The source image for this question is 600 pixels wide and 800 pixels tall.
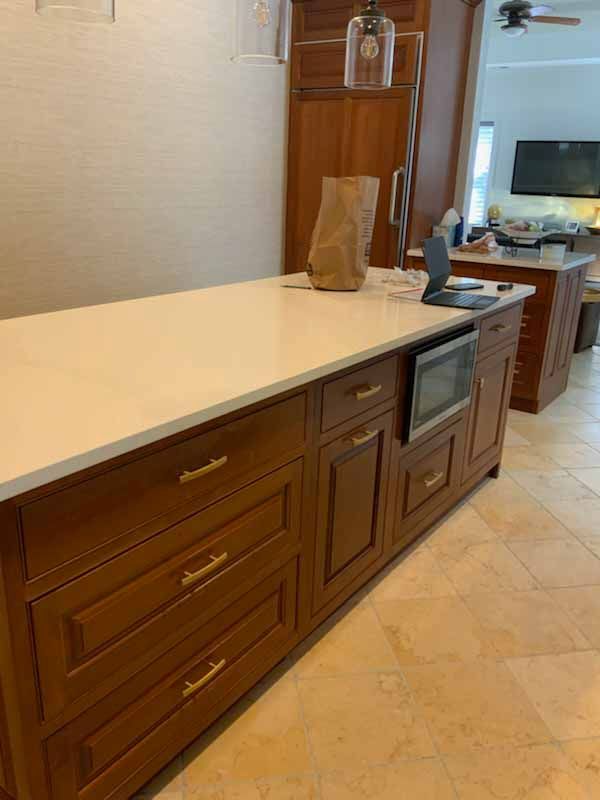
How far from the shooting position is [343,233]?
235 cm

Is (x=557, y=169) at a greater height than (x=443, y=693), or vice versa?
(x=557, y=169)

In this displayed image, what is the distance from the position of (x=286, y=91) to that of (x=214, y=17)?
79 cm

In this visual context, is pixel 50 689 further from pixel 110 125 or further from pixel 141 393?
pixel 110 125

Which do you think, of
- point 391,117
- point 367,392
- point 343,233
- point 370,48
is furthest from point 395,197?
point 367,392

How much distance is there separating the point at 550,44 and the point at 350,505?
7.64 meters

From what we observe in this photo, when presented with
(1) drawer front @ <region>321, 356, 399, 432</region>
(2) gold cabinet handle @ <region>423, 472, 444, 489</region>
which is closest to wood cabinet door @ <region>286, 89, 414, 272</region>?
(2) gold cabinet handle @ <region>423, 472, 444, 489</region>

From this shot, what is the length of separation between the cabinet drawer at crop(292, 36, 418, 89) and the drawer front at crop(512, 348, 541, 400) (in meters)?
1.75

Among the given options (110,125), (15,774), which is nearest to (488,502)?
(15,774)

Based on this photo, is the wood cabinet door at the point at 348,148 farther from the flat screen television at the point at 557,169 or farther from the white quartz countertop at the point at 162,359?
the flat screen television at the point at 557,169

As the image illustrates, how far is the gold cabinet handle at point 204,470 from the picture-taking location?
4.17 feet

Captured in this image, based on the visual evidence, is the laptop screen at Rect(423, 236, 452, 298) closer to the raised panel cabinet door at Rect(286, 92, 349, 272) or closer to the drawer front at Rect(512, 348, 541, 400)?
the drawer front at Rect(512, 348, 541, 400)

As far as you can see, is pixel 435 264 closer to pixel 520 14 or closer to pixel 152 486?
pixel 152 486

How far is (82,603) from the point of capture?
3.70 ft

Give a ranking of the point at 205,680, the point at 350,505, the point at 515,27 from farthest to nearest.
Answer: the point at 515,27, the point at 350,505, the point at 205,680
